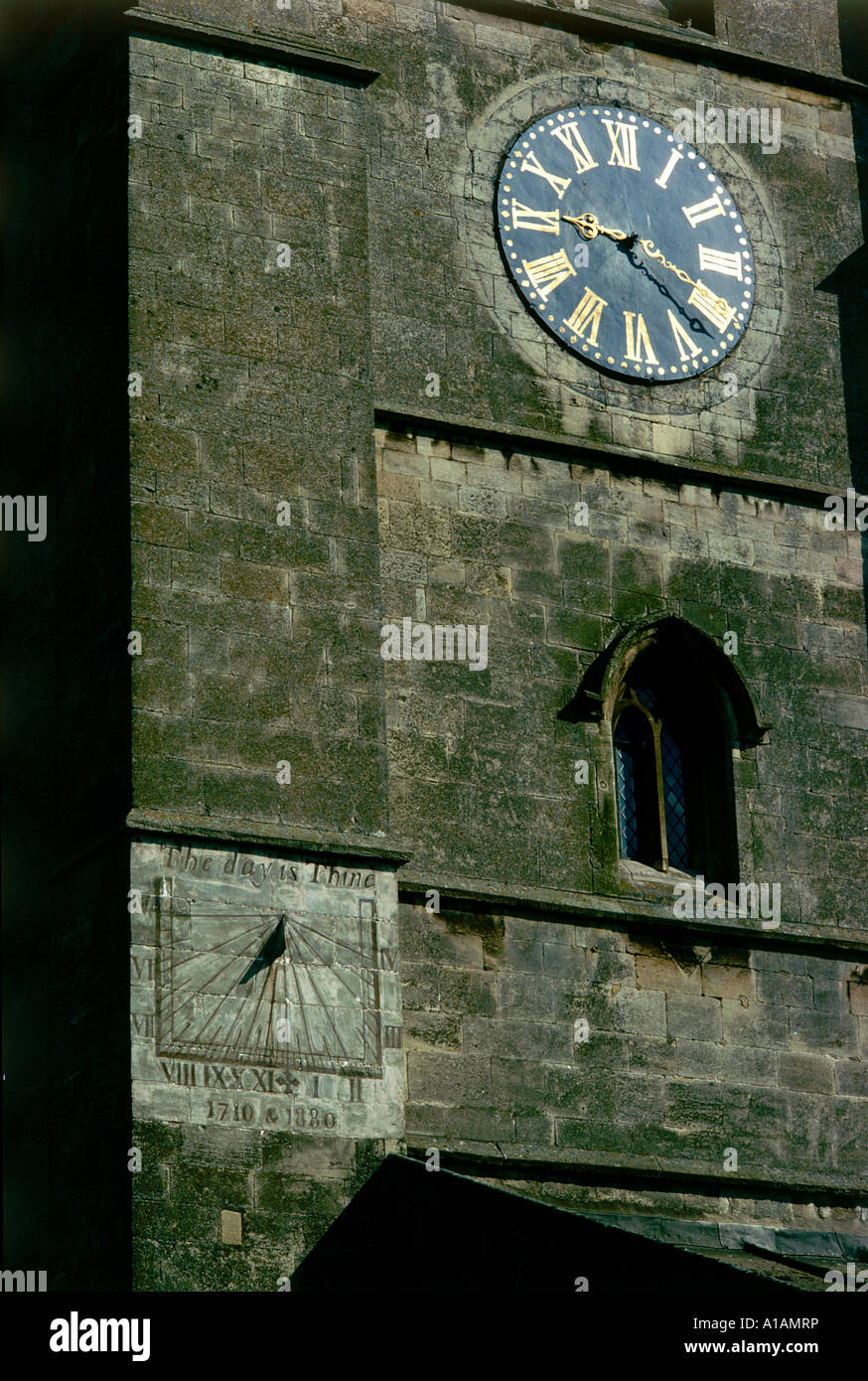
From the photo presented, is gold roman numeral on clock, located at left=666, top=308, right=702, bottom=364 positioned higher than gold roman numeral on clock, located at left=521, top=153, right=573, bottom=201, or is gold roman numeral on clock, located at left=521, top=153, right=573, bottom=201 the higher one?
gold roman numeral on clock, located at left=521, top=153, right=573, bottom=201

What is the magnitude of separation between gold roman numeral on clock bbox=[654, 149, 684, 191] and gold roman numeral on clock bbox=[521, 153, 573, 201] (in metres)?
0.84

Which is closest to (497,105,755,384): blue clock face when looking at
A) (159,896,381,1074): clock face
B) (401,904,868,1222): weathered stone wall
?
(401,904,868,1222): weathered stone wall

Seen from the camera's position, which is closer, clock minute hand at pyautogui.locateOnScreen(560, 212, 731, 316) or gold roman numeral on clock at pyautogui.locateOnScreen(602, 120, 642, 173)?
clock minute hand at pyautogui.locateOnScreen(560, 212, 731, 316)

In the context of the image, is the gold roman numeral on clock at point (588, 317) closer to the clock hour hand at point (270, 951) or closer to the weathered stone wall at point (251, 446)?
the weathered stone wall at point (251, 446)

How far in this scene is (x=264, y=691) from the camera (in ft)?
67.6

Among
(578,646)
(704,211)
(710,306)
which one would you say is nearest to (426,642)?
(578,646)

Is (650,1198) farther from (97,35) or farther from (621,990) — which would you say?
(97,35)

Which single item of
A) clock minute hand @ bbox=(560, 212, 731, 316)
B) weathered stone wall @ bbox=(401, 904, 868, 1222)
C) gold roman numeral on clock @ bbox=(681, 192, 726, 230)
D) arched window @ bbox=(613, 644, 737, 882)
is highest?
Result: gold roman numeral on clock @ bbox=(681, 192, 726, 230)

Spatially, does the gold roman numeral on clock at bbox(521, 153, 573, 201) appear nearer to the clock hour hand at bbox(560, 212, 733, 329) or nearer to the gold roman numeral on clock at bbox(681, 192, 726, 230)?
the clock hour hand at bbox(560, 212, 733, 329)

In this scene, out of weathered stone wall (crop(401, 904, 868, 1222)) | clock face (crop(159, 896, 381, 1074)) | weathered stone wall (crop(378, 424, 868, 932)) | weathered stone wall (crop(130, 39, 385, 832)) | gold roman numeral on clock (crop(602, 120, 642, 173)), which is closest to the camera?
clock face (crop(159, 896, 381, 1074))

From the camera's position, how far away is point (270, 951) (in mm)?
19797

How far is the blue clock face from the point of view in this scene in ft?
77.4
